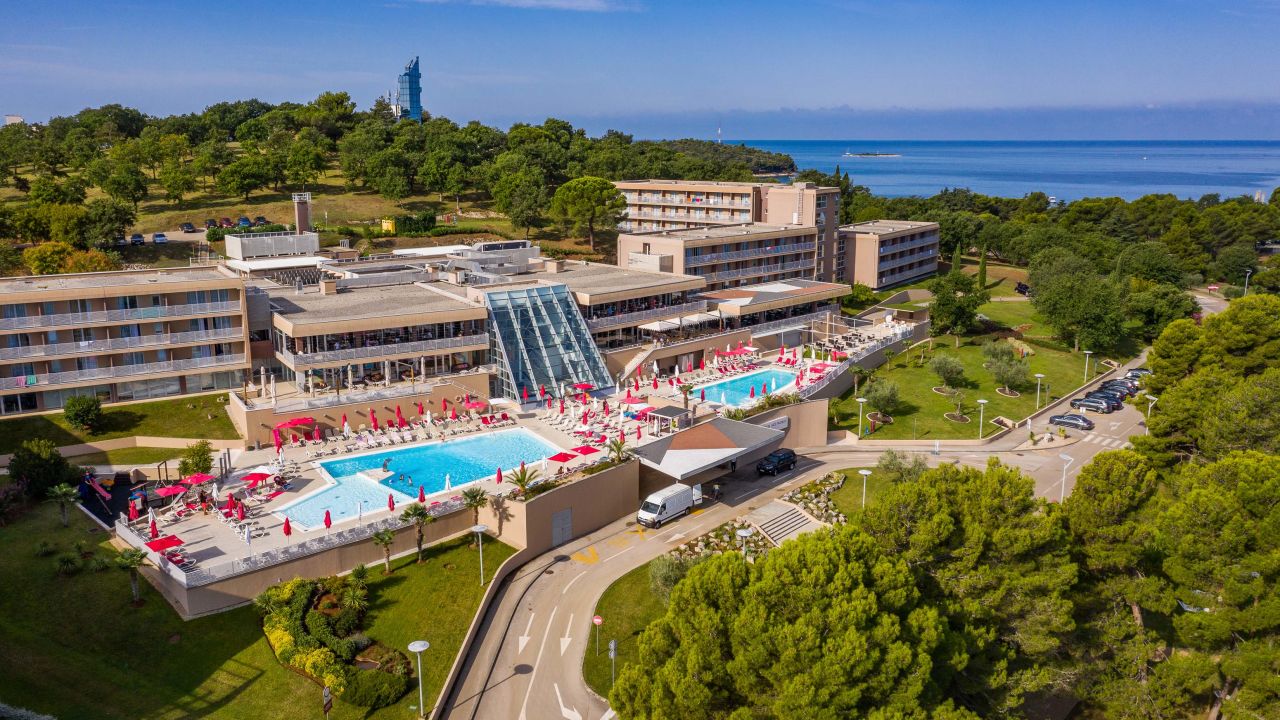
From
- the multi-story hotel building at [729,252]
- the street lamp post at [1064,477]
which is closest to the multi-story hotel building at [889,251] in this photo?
the multi-story hotel building at [729,252]

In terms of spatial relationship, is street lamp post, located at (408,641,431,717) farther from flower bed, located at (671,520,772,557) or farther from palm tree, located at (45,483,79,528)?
palm tree, located at (45,483,79,528)

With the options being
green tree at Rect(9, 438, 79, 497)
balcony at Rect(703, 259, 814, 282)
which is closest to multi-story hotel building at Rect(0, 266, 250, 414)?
green tree at Rect(9, 438, 79, 497)

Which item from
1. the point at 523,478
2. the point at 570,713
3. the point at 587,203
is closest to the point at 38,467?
the point at 523,478

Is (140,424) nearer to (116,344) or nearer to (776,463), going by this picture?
(116,344)

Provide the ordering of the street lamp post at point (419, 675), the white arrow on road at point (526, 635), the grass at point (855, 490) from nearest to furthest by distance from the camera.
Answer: the street lamp post at point (419, 675)
the white arrow on road at point (526, 635)
the grass at point (855, 490)

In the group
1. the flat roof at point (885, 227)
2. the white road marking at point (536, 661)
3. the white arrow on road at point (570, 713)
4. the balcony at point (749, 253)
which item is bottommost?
the white arrow on road at point (570, 713)

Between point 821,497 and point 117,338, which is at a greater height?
point 117,338

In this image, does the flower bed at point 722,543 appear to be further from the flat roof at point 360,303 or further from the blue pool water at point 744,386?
the flat roof at point 360,303
